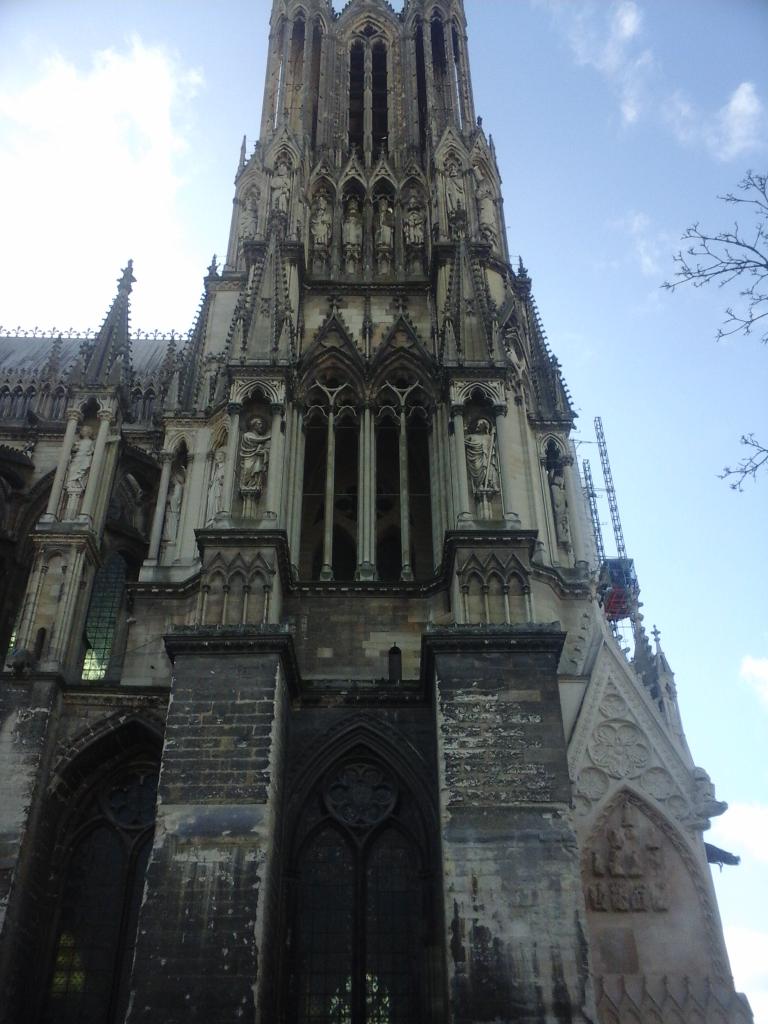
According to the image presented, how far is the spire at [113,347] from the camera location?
24688mm

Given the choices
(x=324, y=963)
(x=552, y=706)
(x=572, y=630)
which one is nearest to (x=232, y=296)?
(x=572, y=630)

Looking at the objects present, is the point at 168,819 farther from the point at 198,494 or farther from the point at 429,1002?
the point at 198,494

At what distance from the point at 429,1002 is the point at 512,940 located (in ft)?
7.29

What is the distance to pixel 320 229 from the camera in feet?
92.2

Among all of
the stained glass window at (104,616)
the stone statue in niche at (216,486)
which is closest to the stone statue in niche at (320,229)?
the stone statue in niche at (216,486)

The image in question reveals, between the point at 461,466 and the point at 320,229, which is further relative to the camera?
the point at 320,229

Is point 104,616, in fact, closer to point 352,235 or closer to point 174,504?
point 174,504

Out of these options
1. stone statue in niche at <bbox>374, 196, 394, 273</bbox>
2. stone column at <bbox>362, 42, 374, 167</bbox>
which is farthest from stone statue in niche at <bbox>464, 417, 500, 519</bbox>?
stone column at <bbox>362, 42, 374, 167</bbox>

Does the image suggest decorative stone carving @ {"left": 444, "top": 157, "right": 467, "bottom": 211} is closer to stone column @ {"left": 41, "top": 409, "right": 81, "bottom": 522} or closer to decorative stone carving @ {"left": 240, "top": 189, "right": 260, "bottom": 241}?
decorative stone carving @ {"left": 240, "top": 189, "right": 260, "bottom": 241}

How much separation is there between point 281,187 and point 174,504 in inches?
387

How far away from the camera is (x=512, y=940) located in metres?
15.0

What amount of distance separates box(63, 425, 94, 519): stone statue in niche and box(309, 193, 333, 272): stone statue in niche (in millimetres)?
7627

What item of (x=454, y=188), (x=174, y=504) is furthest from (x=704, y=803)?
(x=454, y=188)

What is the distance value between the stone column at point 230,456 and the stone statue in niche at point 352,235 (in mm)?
7011
